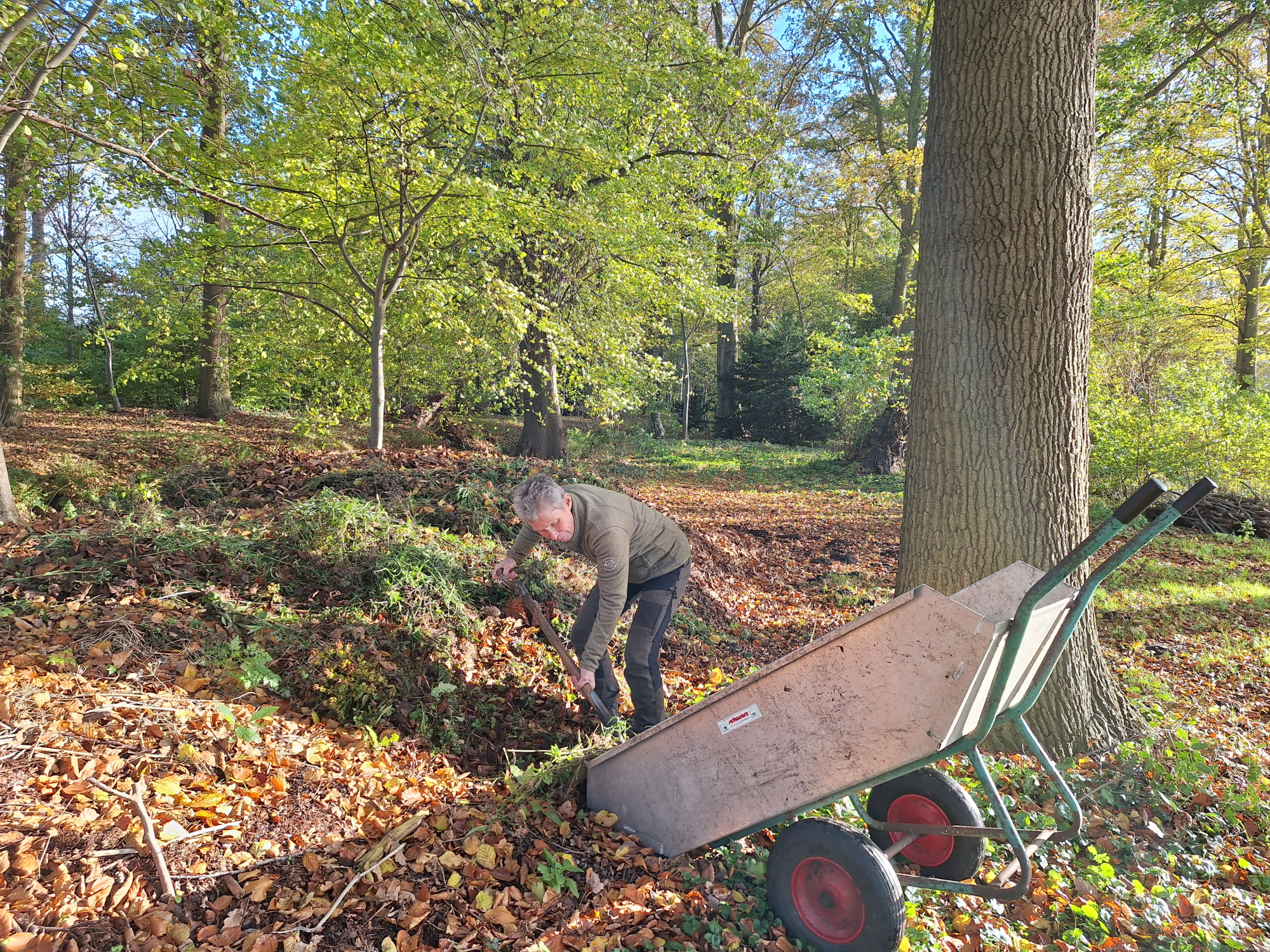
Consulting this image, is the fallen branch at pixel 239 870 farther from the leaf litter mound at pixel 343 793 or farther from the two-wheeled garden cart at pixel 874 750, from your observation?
the two-wheeled garden cart at pixel 874 750

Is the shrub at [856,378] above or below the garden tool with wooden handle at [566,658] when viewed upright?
above

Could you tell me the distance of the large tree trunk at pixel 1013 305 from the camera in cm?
329

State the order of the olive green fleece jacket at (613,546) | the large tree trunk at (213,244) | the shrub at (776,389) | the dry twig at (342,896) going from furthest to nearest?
the shrub at (776,389)
the large tree trunk at (213,244)
the olive green fleece jacket at (613,546)
the dry twig at (342,896)

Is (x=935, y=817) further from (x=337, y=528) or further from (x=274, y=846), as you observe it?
(x=337, y=528)

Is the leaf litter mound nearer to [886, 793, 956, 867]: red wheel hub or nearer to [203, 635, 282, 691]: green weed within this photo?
[203, 635, 282, 691]: green weed

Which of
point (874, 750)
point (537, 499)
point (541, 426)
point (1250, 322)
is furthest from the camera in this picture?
point (1250, 322)

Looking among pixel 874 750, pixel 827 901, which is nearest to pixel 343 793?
pixel 827 901

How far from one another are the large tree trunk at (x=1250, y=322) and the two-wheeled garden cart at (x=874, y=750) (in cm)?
1638

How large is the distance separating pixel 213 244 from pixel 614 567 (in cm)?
672

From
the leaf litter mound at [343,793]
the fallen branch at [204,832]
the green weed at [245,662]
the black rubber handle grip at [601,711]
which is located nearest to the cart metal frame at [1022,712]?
the leaf litter mound at [343,793]

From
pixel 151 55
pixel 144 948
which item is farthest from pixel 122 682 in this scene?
pixel 151 55

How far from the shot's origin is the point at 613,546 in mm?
Answer: 3211

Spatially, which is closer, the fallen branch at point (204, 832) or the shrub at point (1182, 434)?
the fallen branch at point (204, 832)

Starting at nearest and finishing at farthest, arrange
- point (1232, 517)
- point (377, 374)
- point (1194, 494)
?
point (1194, 494), point (377, 374), point (1232, 517)
